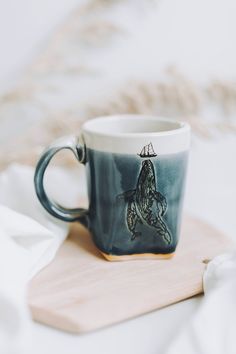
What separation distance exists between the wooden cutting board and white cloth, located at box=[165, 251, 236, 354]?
1.3 inches

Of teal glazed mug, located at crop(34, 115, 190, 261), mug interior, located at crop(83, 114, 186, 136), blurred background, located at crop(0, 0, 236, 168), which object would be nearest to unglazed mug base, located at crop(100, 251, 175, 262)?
teal glazed mug, located at crop(34, 115, 190, 261)

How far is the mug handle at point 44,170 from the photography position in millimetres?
448

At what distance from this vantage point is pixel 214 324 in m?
0.33

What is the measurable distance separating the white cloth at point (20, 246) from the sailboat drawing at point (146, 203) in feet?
0.26

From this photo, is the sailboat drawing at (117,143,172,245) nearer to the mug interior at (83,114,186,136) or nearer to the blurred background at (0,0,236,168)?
the mug interior at (83,114,186,136)

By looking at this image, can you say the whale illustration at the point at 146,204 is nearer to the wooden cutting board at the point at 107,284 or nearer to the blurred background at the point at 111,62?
the wooden cutting board at the point at 107,284

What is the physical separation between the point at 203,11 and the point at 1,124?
0.32 m

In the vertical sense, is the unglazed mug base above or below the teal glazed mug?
below

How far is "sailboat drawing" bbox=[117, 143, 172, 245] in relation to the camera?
41 cm

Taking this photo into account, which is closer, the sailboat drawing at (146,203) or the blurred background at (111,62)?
the sailboat drawing at (146,203)

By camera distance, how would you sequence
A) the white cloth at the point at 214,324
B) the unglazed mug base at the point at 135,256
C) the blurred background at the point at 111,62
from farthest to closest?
1. the blurred background at the point at 111,62
2. the unglazed mug base at the point at 135,256
3. the white cloth at the point at 214,324

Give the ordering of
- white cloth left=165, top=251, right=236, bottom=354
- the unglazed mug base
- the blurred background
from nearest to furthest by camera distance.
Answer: white cloth left=165, top=251, right=236, bottom=354, the unglazed mug base, the blurred background

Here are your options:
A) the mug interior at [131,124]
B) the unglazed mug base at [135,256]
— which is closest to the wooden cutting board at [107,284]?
the unglazed mug base at [135,256]

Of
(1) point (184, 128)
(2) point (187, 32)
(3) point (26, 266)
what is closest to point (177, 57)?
(2) point (187, 32)
